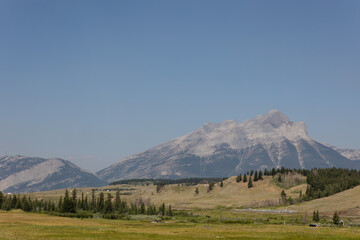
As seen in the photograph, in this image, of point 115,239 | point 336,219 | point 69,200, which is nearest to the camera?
point 115,239

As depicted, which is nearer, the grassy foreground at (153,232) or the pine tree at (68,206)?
the grassy foreground at (153,232)

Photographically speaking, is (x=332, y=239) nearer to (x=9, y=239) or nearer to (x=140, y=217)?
(x=9, y=239)

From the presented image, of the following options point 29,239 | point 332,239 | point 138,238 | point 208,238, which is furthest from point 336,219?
point 29,239

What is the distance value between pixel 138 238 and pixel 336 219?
10065 centimetres

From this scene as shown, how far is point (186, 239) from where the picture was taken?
3189 inches

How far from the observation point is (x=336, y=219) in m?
154

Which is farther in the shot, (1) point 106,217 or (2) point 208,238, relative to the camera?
(1) point 106,217

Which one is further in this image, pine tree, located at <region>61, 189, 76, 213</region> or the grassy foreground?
pine tree, located at <region>61, 189, 76, 213</region>

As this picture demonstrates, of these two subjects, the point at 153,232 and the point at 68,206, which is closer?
the point at 153,232

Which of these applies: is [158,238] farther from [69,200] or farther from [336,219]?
[69,200]

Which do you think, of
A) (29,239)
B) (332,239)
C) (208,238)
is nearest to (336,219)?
(332,239)

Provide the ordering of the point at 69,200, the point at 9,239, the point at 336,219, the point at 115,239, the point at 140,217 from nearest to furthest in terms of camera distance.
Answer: the point at 9,239
the point at 115,239
the point at 336,219
the point at 140,217
the point at 69,200

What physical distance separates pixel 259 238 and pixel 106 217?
111m

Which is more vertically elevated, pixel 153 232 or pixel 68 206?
pixel 68 206
